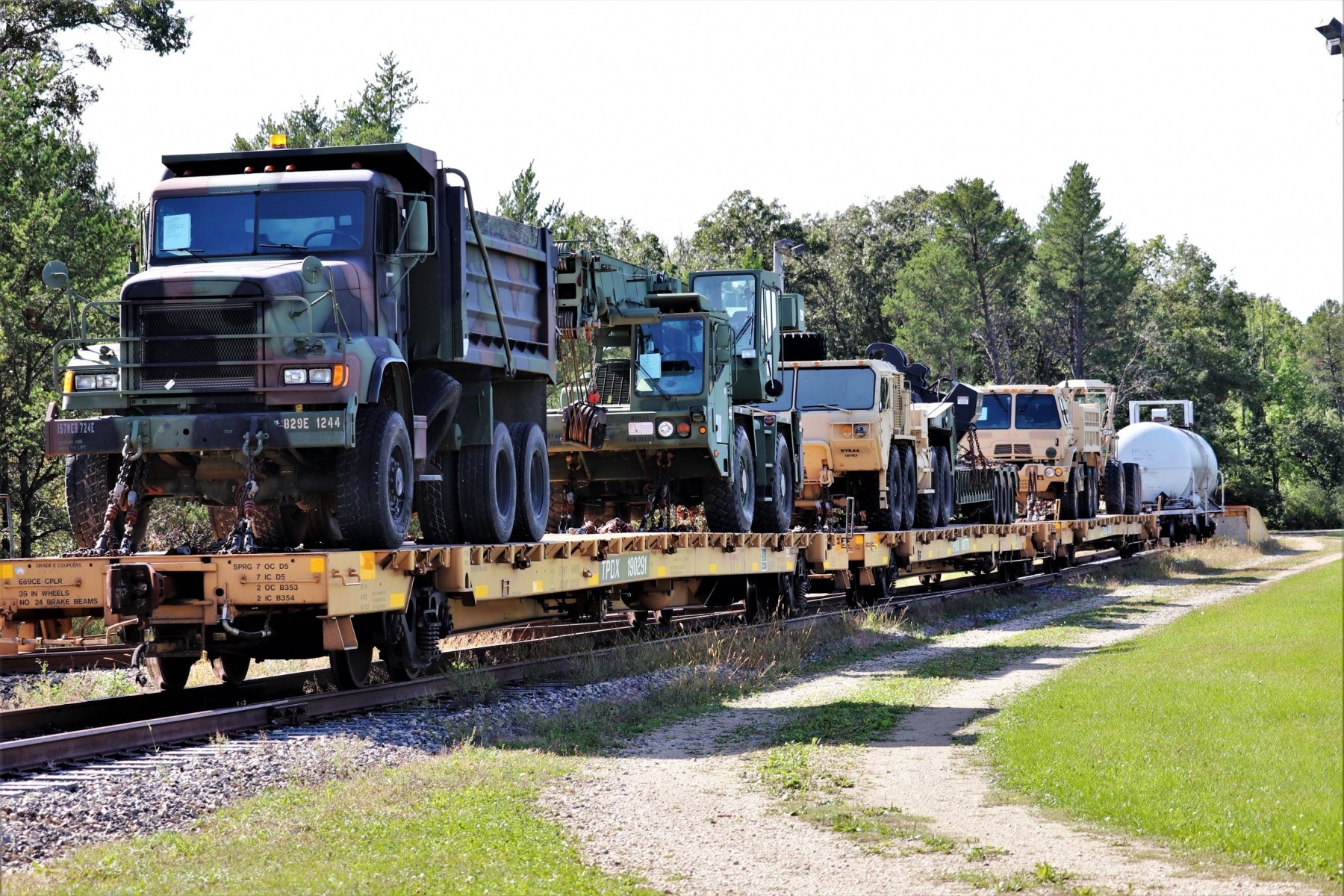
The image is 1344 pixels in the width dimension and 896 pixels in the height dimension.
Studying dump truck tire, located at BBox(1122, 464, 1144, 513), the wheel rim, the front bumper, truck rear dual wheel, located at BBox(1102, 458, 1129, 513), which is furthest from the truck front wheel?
dump truck tire, located at BBox(1122, 464, 1144, 513)

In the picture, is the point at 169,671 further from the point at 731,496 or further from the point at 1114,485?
the point at 1114,485

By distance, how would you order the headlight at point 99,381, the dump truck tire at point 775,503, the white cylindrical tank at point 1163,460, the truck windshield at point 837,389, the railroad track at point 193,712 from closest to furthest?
1. the railroad track at point 193,712
2. the headlight at point 99,381
3. the dump truck tire at point 775,503
4. the truck windshield at point 837,389
5. the white cylindrical tank at point 1163,460

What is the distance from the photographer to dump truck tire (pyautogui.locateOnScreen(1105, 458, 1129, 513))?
131ft

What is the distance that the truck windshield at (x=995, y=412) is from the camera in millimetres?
34500

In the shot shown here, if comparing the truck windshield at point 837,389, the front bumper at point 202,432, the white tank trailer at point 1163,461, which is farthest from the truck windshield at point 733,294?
the white tank trailer at point 1163,461

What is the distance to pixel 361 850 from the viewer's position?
791cm

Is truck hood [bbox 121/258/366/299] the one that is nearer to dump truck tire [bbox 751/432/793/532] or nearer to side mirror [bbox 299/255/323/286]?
side mirror [bbox 299/255/323/286]

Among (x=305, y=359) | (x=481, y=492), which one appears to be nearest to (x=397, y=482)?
A: (x=305, y=359)

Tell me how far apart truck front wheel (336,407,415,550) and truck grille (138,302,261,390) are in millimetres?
869

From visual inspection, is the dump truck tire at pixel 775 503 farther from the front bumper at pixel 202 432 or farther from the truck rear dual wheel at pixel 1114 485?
the truck rear dual wheel at pixel 1114 485

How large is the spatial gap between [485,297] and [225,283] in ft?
9.06

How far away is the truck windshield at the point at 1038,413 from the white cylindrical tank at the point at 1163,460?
11451 millimetres

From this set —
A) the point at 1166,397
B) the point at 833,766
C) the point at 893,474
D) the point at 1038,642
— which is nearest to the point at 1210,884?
the point at 833,766

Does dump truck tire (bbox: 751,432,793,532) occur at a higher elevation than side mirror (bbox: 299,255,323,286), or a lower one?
lower
